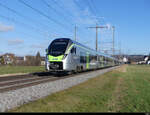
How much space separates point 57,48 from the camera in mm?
19875

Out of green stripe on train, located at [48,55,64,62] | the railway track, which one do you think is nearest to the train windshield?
green stripe on train, located at [48,55,64,62]

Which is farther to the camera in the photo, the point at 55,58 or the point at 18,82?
the point at 55,58

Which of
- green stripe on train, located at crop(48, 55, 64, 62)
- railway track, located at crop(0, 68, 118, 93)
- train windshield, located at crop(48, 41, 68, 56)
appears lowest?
railway track, located at crop(0, 68, 118, 93)

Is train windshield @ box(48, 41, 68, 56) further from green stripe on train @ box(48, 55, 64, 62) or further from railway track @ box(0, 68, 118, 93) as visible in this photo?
railway track @ box(0, 68, 118, 93)

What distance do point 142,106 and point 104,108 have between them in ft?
4.38

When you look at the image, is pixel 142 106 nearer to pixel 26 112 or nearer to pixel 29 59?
pixel 26 112

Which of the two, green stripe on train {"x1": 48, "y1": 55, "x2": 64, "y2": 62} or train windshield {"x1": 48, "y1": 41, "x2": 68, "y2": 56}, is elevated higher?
train windshield {"x1": 48, "y1": 41, "x2": 68, "y2": 56}

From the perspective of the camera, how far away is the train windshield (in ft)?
63.7

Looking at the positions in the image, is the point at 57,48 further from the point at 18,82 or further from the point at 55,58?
the point at 18,82

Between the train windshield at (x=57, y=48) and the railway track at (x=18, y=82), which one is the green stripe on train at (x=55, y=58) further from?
the railway track at (x=18, y=82)

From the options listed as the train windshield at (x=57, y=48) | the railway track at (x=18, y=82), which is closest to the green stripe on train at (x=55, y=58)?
the train windshield at (x=57, y=48)

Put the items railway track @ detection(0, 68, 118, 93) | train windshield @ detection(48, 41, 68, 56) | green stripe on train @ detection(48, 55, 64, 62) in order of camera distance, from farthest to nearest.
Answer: train windshield @ detection(48, 41, 68, 56) → green stripe on train @ detection(48, 55, 64, 62) → railway track @ detection(0, 68, 118, 93)

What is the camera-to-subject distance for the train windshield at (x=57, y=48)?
1941cm

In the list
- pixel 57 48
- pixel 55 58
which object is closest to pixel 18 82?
pixel 55 58
